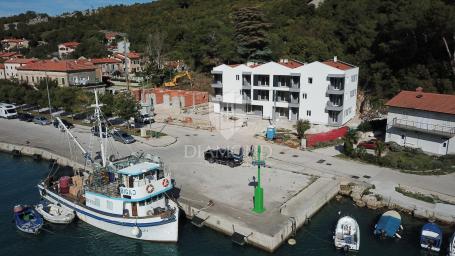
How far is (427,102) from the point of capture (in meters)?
44.1

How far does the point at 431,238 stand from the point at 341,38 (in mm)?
69646

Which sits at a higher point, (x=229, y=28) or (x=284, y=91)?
(x=229, y=28)

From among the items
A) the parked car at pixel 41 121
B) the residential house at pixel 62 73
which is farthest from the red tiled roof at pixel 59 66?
the parked car at pixel 41 121

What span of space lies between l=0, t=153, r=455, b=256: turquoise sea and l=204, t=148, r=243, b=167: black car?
35.7ft

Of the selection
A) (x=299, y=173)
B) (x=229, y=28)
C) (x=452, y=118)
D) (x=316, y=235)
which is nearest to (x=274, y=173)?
(x=299, y=173)

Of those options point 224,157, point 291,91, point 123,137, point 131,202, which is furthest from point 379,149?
point 123,137

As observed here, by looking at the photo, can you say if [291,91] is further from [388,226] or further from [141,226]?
[141,226]

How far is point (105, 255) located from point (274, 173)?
18129mm

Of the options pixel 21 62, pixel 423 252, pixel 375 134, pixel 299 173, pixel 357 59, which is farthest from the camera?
pixel 21 62

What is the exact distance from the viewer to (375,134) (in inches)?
1996

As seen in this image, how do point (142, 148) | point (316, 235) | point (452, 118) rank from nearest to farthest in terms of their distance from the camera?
point (316, 235)
point (452, 118)
point (142, 148)

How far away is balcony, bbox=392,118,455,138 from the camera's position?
136 ft

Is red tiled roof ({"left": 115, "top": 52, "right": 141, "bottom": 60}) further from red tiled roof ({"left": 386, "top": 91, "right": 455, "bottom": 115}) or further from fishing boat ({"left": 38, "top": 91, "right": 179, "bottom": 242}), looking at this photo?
fishing boat ({"left": 38, "top": 91, "right": 179, "bottom": 242})

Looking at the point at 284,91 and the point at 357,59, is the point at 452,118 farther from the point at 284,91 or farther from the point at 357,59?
the point at 357,59
